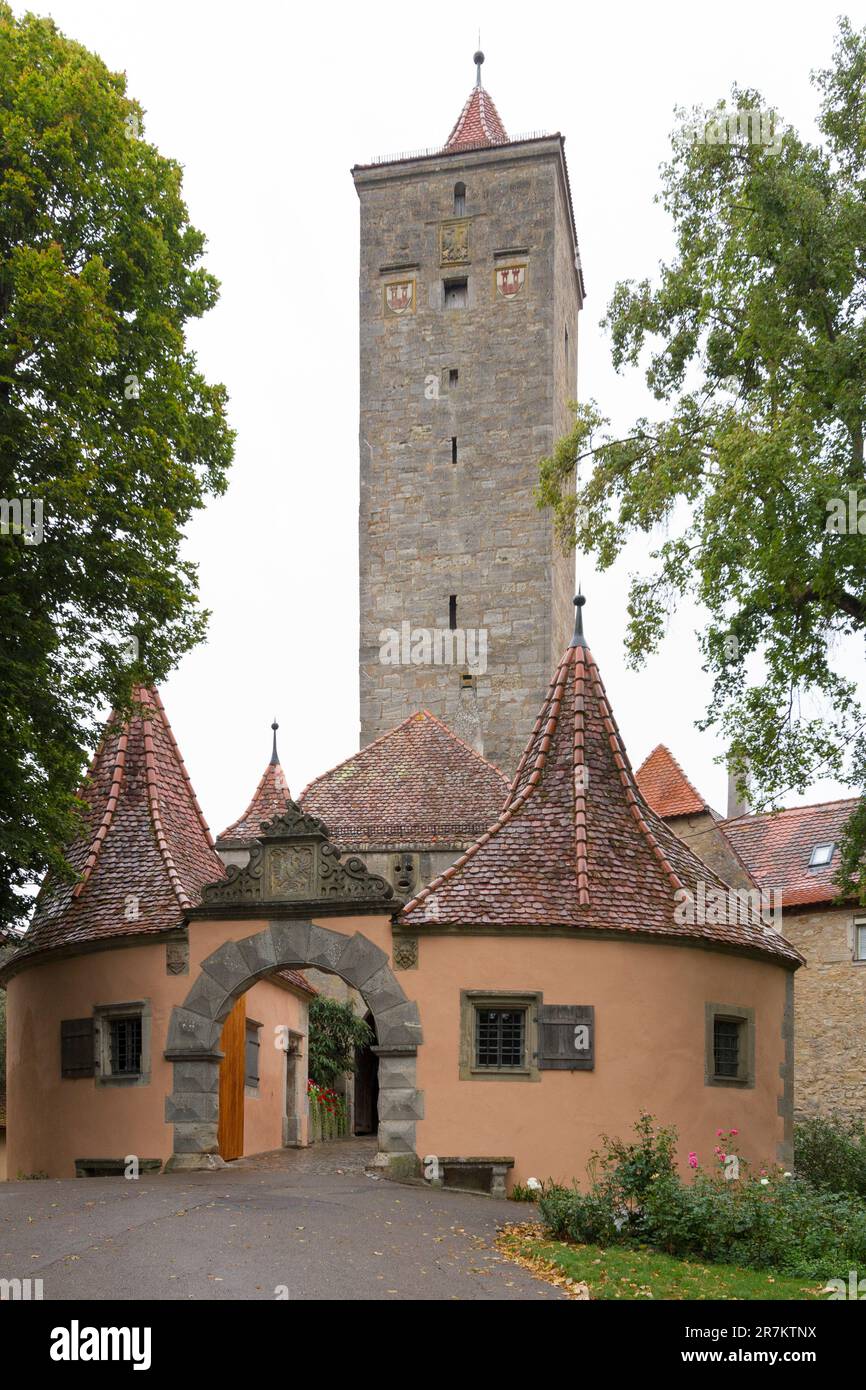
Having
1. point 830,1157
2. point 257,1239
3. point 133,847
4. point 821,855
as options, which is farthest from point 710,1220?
point 821,855

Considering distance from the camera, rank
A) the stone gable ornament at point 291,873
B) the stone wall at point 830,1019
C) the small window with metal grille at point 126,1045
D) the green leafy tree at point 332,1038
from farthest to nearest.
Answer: the green leafy tree at point 332,1038, the stone wall at point 830,1019, the small window with metal grille at point 126,1045, the stone gable ornament at point 291,873

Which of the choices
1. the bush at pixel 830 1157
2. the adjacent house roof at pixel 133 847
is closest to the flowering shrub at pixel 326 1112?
the adjacent house roof at pixel 133 847

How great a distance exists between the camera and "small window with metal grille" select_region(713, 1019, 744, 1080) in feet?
60.2

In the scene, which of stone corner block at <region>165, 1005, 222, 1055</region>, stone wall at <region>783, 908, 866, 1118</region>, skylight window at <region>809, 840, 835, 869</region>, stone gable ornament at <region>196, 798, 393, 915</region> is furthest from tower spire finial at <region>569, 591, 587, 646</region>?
skylight window at <region>809, 840, 835, 869</region>

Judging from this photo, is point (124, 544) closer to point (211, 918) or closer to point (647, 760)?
point (211, 918)

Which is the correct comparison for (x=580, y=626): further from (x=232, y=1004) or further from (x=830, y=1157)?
(x=830, y=1157)

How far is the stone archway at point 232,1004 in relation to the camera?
1739cm

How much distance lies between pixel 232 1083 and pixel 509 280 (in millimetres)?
25635

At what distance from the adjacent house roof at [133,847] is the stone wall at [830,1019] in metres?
12.2

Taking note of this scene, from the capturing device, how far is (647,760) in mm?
34156

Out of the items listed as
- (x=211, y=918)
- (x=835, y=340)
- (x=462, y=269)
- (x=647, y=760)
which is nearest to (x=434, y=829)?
(x=647, y=760)

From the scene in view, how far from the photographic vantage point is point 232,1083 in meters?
19.6

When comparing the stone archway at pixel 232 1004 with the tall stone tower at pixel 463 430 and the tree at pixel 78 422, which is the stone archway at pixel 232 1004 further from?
the tall stone tower at pixel 463 430
